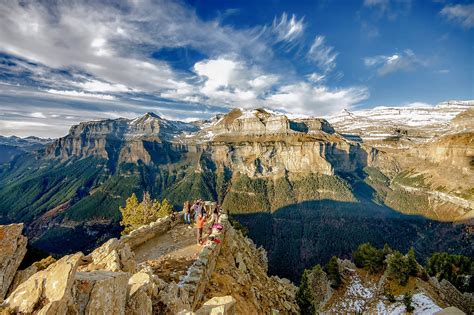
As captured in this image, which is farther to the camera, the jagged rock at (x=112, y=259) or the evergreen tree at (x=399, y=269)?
the evergreen tree at (x=399, y=269)

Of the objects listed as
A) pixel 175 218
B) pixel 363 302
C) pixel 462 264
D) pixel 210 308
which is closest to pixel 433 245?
pixel 462 264

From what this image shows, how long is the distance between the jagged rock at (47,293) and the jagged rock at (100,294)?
0.53 m

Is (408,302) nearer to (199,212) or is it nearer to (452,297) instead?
(452,297)

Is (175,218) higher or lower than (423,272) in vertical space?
higher

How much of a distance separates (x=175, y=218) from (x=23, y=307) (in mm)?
20916

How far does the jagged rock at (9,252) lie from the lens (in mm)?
13557

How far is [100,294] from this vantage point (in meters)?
8.26

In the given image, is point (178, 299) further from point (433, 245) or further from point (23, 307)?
point (433, 245)

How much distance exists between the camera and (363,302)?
→ 42094 millimetres

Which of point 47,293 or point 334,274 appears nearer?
point 47,293

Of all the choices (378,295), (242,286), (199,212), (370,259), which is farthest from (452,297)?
(199,212)

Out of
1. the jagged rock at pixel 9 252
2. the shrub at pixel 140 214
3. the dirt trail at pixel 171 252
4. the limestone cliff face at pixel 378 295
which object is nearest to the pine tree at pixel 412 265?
the limestone cliff face at pixel 378 295

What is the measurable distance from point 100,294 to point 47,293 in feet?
4.65

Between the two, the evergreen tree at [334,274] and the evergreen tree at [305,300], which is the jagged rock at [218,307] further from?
the evergreen tree at [334,274]
